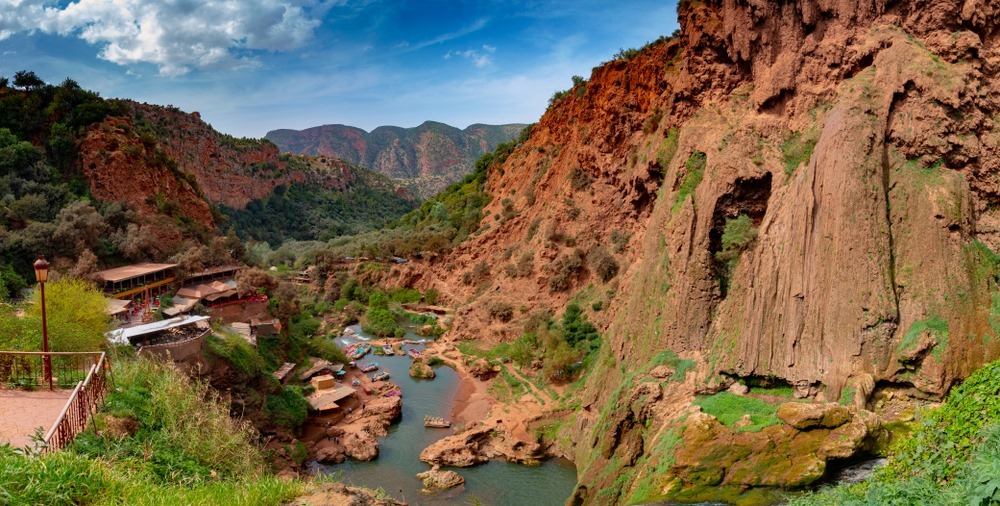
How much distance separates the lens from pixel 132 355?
704 inches

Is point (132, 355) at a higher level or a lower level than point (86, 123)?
lower

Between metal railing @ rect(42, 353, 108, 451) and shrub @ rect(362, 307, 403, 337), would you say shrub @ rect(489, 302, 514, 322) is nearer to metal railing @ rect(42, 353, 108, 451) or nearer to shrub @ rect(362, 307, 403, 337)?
shrub @ rect(362, 307, 403, 337)

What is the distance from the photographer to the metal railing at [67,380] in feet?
27.5

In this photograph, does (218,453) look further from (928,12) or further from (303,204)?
(303,204)

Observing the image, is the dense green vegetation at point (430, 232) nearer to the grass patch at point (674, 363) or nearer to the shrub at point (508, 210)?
the shrub at point (508, 210)

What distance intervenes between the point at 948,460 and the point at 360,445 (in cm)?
1977

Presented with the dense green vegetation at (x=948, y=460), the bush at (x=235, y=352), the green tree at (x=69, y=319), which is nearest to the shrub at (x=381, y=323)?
the bush at (x=235, y=352)

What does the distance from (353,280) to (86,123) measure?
22798mm

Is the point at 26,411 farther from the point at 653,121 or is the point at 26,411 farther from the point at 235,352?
the point at 653,121

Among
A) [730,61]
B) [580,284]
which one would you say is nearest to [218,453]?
[730,61]

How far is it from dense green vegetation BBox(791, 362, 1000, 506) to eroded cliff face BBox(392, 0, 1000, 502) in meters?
1.79

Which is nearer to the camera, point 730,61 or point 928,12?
point 928,12

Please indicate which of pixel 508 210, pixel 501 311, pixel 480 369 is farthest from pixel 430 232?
pixel 480 369

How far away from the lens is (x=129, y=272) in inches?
1158
